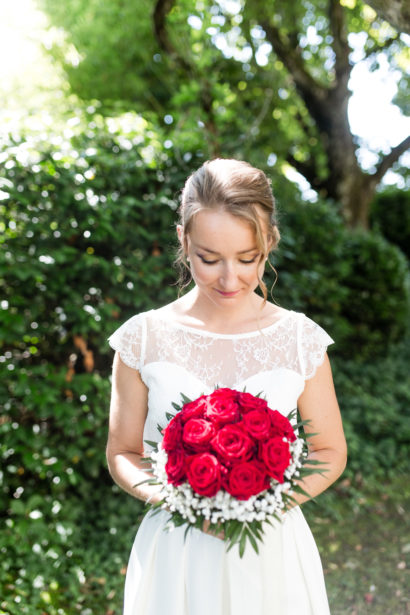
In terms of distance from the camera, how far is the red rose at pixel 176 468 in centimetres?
158

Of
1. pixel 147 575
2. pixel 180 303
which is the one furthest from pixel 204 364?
pixel 147 575

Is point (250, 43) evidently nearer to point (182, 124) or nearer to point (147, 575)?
point (182, 124)

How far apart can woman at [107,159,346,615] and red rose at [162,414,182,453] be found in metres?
0.31

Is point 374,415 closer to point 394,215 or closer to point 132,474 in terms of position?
point 132,474

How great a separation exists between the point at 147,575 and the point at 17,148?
2.74 metres

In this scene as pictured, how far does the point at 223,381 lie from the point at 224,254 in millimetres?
468

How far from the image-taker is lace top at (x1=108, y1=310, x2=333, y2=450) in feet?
6.57

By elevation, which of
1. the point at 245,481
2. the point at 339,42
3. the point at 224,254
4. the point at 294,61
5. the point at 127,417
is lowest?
the point at 245,481

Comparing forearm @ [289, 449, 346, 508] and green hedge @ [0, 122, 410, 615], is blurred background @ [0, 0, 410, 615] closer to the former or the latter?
green hedge @ [0, 122, 410, 615]

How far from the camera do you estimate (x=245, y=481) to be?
151 centimetres

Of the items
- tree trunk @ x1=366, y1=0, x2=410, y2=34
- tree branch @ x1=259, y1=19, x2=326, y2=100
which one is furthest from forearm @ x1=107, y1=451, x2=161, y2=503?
tree branch @ x1=259, y1=19, x2=326, y2=100

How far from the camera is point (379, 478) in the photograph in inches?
222

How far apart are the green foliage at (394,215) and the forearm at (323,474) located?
12.2 meters

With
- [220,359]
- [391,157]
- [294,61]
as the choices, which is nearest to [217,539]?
[220,359]
